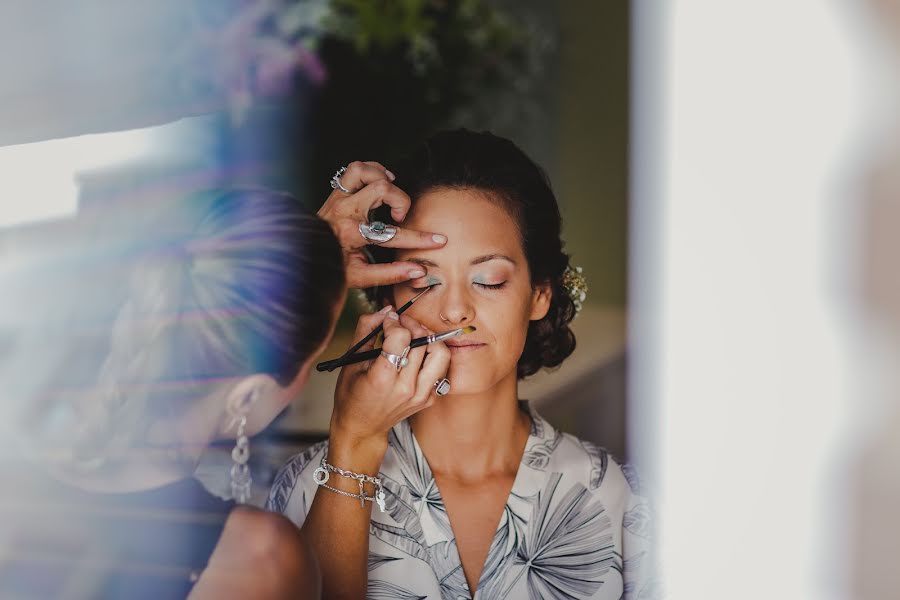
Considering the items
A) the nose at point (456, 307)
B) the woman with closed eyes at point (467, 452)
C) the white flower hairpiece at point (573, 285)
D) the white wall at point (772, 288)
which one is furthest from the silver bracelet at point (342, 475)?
the white wall at point (772, 288)

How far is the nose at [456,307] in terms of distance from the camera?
1.13 m

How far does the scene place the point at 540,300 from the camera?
1.30 m

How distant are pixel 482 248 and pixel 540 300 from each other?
173 millimetres

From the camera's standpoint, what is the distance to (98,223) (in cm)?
85

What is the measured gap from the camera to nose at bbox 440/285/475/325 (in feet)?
3.72

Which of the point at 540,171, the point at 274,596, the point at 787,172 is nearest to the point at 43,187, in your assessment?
the point at 274,596

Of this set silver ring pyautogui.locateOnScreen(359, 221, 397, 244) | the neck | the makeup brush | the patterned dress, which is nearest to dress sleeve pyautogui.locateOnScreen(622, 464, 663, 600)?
the patterned dress

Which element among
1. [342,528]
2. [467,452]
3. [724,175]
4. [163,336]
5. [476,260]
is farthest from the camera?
[724,175]

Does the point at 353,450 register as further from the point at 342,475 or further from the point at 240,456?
the point at 240,456

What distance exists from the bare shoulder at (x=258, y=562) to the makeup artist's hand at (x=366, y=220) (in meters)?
0.40

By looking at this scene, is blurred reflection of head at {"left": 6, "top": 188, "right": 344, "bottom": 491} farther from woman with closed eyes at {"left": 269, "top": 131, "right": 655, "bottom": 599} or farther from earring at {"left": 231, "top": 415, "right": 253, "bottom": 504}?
woman with closed eyes at {"left": 269, "top": 131, "right": 655, "bottom": 599}

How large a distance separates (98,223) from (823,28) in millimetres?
1283

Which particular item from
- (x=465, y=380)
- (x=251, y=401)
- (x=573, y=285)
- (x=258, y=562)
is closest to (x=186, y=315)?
(x=251, y=401)

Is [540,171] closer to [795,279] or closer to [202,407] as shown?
[795,279]
